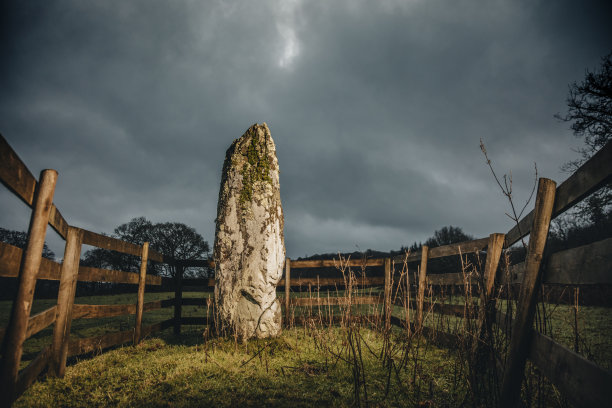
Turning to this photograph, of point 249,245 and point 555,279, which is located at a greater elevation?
point 249,245

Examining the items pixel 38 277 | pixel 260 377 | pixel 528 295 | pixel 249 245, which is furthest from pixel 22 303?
pixel 528 295

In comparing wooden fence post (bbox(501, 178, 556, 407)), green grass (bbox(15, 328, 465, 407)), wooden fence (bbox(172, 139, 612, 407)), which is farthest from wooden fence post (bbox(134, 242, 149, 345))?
wooden fence post (bbox(501, 178, 556, 407))

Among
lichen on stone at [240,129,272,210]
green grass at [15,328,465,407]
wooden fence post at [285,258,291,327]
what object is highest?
lichen on stone at [240,129,272,210]

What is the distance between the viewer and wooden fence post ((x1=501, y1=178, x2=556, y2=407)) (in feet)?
6.51

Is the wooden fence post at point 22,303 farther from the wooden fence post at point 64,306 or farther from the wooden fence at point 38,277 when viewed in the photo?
the wooden fence post at point 64,306

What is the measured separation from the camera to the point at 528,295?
1.98m

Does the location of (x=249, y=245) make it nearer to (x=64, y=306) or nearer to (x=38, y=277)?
(x=64, y=306)

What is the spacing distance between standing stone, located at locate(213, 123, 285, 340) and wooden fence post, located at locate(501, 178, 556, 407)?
3.36 metres

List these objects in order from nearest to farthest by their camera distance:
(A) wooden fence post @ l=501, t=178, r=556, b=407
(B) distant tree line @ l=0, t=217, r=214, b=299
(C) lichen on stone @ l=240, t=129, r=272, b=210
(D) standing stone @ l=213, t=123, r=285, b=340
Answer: (A) wooden fence post @ l=501, t=178, r=556, b=407, (D) standing stone @ l=213, t=123, r=285, b=340, (C) lichen on stone @ l=240, t=129, r=272, b=210, (B) distant tree line @ l=0, t=217, r=214, b=299

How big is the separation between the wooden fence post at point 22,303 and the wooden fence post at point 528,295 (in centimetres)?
329

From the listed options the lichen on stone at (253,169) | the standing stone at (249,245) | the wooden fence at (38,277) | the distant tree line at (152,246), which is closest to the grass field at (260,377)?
the wooden fence at (38,277)

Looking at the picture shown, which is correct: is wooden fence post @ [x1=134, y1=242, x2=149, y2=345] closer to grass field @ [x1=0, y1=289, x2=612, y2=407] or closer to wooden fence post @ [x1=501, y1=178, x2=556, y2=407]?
grass field @ [x1=0, y1=289, x2=612, y2=407]

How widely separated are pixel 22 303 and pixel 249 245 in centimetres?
295

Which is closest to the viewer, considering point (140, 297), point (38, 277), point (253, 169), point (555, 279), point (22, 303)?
point (555, 279)
